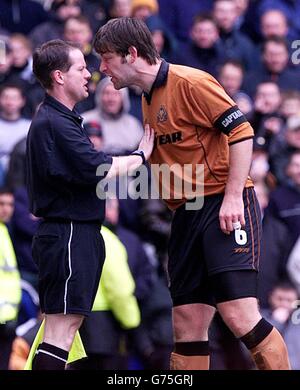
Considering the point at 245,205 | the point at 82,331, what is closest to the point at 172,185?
the point at 245,205

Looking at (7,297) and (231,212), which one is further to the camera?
(7,297)

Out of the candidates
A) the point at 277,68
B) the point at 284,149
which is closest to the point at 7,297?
the point at 284,149

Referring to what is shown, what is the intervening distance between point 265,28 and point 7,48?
9.30ft

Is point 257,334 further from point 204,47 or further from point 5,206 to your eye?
point 204,47

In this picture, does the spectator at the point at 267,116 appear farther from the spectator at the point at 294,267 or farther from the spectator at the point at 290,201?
the spectator at the point at 294,267

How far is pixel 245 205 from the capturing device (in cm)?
671

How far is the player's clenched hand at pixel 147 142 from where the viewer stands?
672 cm

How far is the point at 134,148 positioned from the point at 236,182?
4100 mm

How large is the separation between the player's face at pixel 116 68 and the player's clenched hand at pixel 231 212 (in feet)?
2.87

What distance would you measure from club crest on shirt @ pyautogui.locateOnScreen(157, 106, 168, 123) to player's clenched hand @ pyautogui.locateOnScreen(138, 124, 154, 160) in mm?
100

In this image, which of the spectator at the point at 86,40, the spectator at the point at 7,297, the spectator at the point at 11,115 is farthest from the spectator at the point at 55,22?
the spectator at the point at 7,297

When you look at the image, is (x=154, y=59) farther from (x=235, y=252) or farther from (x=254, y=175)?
(x=254, y=175)

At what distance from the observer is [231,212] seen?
21.4 feet

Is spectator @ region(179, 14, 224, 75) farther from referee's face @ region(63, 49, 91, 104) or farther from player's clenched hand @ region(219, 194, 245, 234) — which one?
player's clenched hand @ region(219, 194, 245, 234)
